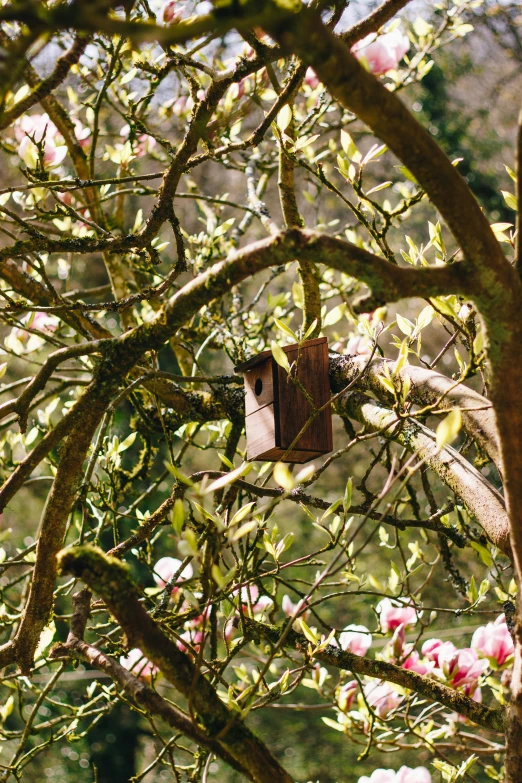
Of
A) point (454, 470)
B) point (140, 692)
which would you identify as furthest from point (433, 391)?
point (140, 692)

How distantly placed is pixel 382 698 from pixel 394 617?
0.50 feet

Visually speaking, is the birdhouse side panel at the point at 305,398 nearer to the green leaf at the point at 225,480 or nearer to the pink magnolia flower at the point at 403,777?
the green leaf at the point at 225,480

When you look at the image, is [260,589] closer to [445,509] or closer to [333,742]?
[445,509]

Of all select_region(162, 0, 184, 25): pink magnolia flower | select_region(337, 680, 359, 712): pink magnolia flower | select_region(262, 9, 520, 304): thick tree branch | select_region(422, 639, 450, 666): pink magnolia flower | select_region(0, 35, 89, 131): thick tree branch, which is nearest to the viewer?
select_region(262, 9, 520, 304): thick tree branch

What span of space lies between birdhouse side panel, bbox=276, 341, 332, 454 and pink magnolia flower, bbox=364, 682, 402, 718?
47cm

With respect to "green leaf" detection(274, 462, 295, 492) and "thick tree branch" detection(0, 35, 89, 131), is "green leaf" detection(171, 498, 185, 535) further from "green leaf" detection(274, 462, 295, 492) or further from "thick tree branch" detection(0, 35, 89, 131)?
"thick tree branch" detection(0, 35, 89, 131)

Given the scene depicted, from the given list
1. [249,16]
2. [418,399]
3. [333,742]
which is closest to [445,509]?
[418,399]

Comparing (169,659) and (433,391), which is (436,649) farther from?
(169,659)

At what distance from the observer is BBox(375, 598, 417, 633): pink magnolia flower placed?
118cm

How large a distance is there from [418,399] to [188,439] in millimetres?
516

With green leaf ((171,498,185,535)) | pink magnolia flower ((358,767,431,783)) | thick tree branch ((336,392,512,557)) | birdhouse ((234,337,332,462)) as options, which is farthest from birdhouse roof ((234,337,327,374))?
pink magnolia flower ((358,767,431,783))

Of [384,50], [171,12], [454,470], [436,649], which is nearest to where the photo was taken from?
[454,470]

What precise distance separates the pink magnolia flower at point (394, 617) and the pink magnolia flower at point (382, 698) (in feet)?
0.34

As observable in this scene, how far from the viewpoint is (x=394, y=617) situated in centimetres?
119
